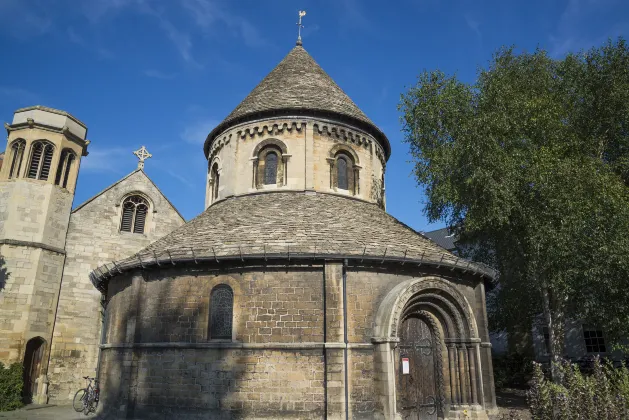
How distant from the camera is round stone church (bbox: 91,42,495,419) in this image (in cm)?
1098

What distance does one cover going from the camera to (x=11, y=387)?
1600 centimetres

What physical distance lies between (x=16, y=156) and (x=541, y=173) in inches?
863

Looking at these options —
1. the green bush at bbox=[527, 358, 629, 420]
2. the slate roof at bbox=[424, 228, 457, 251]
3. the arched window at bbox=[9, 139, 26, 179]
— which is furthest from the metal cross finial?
the slate roof at bbox=[424, 228, 457, 251]

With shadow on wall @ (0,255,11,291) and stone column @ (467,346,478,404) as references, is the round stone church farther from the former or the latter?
shadow on wall @ (0,255,11,291)

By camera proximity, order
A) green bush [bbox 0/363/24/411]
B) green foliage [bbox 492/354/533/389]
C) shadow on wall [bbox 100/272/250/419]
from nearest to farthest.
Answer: shadow on wall [bbox 100/272/250/419] < green bush [bbox 0/363/24/411] < green foliage [bbox 492/354/533/389]

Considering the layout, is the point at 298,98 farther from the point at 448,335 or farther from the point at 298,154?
the point at 448,335

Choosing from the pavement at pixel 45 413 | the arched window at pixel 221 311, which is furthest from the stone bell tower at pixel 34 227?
the arched window at pixel 221 311

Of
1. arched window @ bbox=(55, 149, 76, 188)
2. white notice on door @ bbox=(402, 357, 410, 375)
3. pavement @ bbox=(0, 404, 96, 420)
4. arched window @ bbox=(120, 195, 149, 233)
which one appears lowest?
pavement @ bbox=(0, 404, 96, 420)

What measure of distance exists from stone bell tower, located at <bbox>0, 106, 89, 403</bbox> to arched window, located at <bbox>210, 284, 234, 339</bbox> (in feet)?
33.8

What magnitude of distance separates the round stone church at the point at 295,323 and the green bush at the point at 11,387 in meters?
4.43

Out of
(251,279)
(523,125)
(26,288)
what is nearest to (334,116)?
(523,125)

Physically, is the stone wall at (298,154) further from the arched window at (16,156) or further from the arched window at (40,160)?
the arched window at (16,156)

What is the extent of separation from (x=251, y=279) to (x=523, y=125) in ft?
37.5

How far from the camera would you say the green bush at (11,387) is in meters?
15.7
